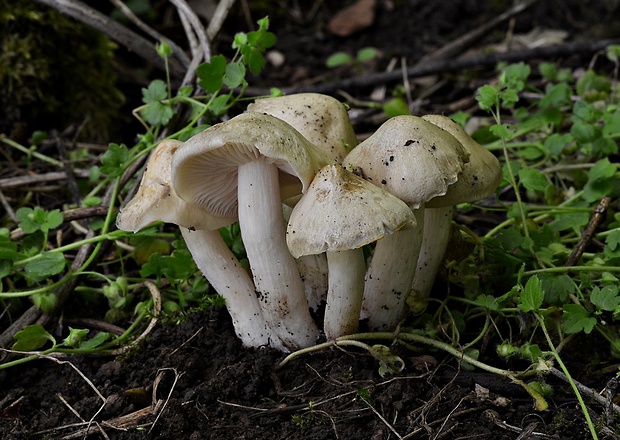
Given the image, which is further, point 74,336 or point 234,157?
point 74,336

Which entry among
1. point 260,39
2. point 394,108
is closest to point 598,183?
point 394,108

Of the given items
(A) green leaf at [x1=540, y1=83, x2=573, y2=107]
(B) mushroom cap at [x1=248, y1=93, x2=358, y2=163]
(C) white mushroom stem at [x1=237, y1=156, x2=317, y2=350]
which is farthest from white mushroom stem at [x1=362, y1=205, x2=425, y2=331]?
(A) green leaf at [x1=540, y1=83, x2=573, y2=107]

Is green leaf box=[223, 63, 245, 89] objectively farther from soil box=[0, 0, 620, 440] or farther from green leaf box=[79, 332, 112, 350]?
green leaf box=[79, 332, 112, 350]

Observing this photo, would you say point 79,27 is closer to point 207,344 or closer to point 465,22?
point 207,344

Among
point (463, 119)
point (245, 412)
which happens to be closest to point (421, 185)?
point (245, 412)

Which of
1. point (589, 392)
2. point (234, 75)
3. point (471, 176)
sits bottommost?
point (589, 392)

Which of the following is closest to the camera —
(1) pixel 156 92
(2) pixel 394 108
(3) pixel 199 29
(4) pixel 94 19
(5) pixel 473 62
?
(1) pixel 156 92

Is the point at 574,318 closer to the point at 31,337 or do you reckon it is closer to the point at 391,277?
the point at 391,277
